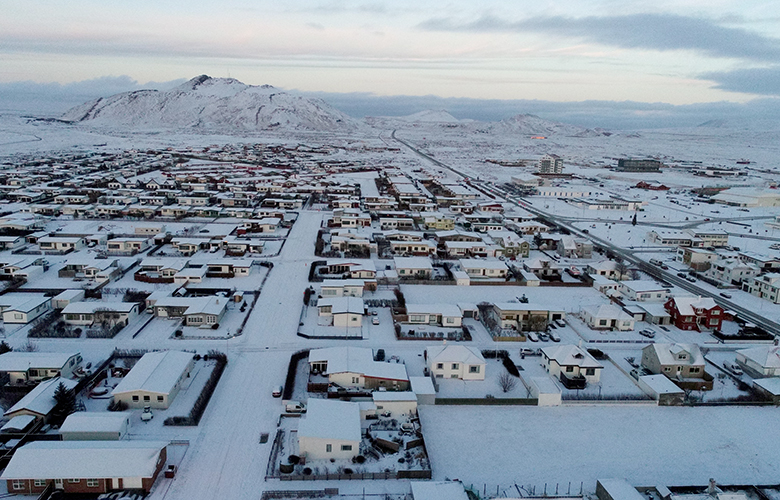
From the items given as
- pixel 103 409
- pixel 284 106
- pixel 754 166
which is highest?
pixel 284 106

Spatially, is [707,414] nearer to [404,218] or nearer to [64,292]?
[64,292]

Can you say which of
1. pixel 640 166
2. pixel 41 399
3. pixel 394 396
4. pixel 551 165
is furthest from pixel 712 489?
pixel 640 166

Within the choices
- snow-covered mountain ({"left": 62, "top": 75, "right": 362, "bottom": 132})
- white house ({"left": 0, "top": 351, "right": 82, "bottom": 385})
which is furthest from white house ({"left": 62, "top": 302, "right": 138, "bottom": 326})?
snow-covered mountain ({"left": 62, "top": 75, "right": 362, "bottom": 132})

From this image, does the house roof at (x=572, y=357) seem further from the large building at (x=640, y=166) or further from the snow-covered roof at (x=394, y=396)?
the large building at (x=640, y=166)

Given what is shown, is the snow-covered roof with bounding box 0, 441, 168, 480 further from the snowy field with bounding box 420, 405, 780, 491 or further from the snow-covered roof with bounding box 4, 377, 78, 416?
the snowy field with bounding box 420, 405, 780, 491

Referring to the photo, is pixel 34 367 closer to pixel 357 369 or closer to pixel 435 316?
pixel 357 369

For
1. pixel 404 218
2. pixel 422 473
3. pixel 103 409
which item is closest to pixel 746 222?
pixel 404 218
